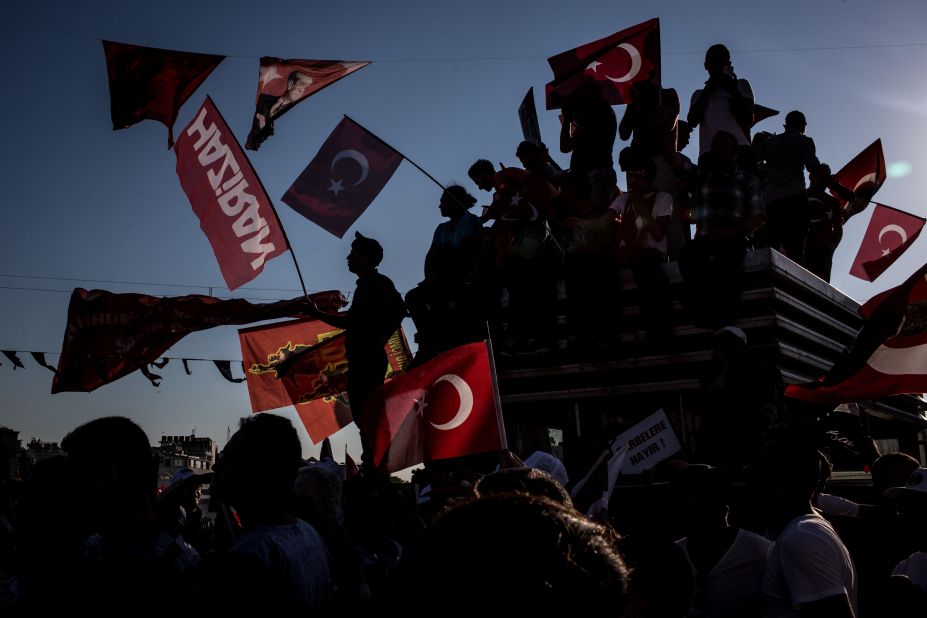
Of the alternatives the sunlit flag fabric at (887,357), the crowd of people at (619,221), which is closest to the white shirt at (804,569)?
the sunlit flag fabric at (887,357)

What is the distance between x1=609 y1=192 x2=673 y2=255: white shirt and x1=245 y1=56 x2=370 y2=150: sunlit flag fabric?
3.56 metres

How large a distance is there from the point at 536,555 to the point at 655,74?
32.7 feet

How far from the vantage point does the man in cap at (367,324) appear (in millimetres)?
7094

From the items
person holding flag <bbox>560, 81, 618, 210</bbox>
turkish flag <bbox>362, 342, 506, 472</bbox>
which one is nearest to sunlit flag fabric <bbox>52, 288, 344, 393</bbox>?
turkish flag <bbox>362, 342, 506, 472</bbox>

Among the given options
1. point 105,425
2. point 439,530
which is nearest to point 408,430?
point 105,425

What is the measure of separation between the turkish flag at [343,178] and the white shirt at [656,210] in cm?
242

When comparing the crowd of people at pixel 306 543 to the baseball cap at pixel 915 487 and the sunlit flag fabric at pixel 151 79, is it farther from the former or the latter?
the sunlit flag fabric at pixel 151 79

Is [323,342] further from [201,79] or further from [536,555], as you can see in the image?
[536,555]

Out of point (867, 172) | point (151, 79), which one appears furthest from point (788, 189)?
point (151, 79)

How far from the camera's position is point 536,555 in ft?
3.61

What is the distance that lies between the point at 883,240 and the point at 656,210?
21.6 ft

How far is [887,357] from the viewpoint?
5.42m

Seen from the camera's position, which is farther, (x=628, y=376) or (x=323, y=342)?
(x=323, y=342)

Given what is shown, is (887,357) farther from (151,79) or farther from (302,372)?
(151,79)
